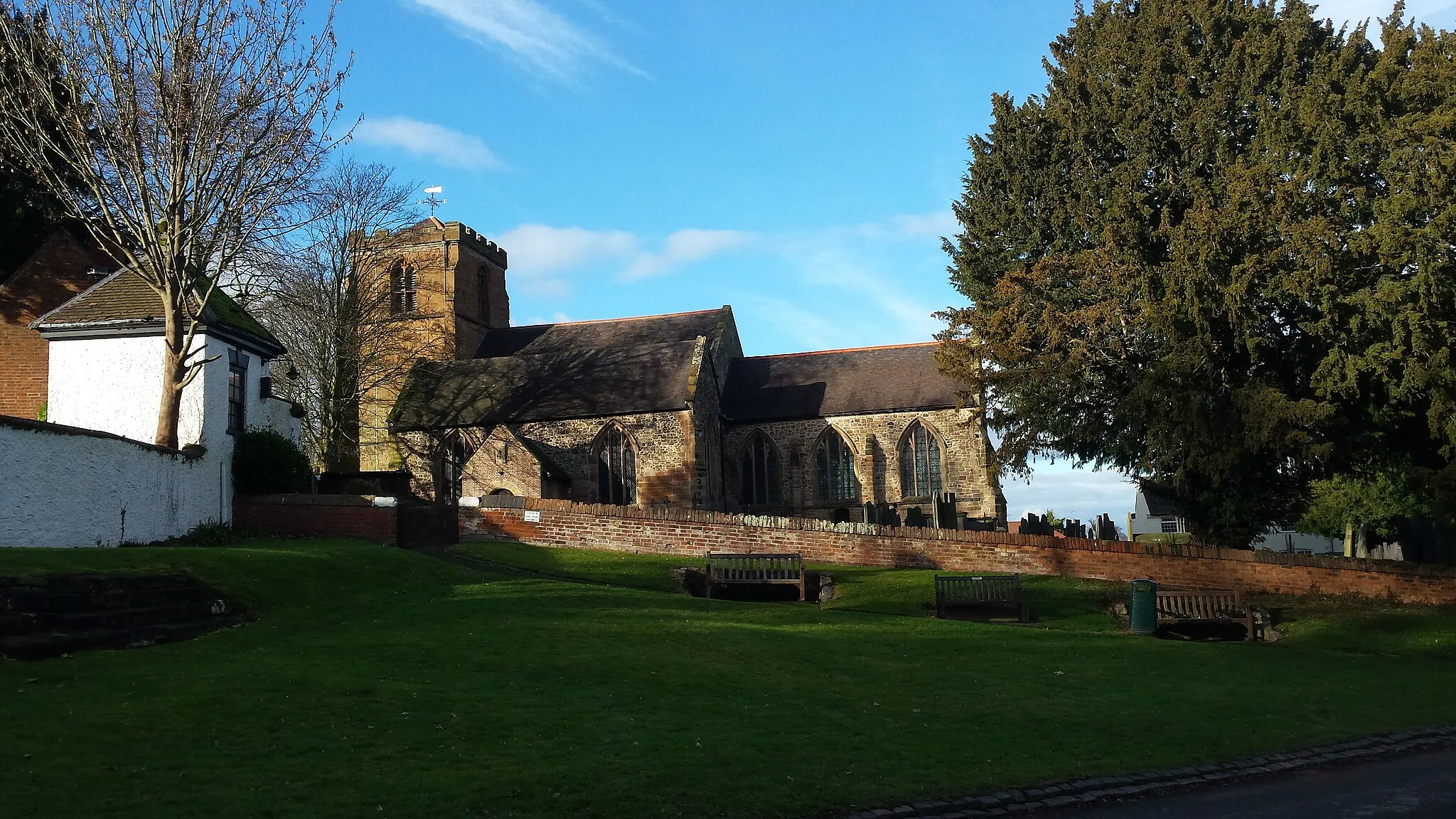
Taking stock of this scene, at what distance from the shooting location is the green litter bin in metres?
23.6

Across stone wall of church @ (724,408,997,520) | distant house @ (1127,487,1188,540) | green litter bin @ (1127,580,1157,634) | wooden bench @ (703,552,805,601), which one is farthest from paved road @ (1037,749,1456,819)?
distant house @ (1127,487,1188,540)

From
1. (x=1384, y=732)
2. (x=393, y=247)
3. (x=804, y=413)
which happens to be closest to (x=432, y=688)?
(x=1384, y=732)

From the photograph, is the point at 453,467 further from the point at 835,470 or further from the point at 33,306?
the point at 33,306

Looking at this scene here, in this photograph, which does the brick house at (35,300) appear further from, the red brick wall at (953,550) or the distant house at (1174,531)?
the distant house at (1174,531)

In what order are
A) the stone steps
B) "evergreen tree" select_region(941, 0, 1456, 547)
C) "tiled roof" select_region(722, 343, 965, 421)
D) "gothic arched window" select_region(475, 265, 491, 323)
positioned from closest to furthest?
the stone steps
"evergreen tree" select_region(941, 0, 1456, 547)
"tiled roof" select_region(722, 343, 965, 421)
"gothic arched window" select_region(475, 265, 491, 323)

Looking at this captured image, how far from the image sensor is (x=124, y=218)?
2595cm

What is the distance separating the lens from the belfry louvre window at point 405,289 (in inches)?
2109

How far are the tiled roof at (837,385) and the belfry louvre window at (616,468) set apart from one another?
664 centimetres

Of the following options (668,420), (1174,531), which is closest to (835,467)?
(668,420)

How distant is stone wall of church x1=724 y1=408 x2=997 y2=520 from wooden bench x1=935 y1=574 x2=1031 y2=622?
1888cm

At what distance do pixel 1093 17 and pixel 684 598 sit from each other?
22.4m

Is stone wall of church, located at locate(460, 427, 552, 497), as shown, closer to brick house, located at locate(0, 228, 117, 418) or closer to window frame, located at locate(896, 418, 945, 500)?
brick house, located at locate(0, 228, 117, 418)

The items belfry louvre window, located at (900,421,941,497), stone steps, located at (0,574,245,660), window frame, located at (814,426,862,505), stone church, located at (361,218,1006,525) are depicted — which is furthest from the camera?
window frame, located at (814,426,862,505)

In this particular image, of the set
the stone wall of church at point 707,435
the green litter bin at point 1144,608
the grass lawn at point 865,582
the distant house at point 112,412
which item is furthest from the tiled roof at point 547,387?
the green litter bin at point 1144,608
